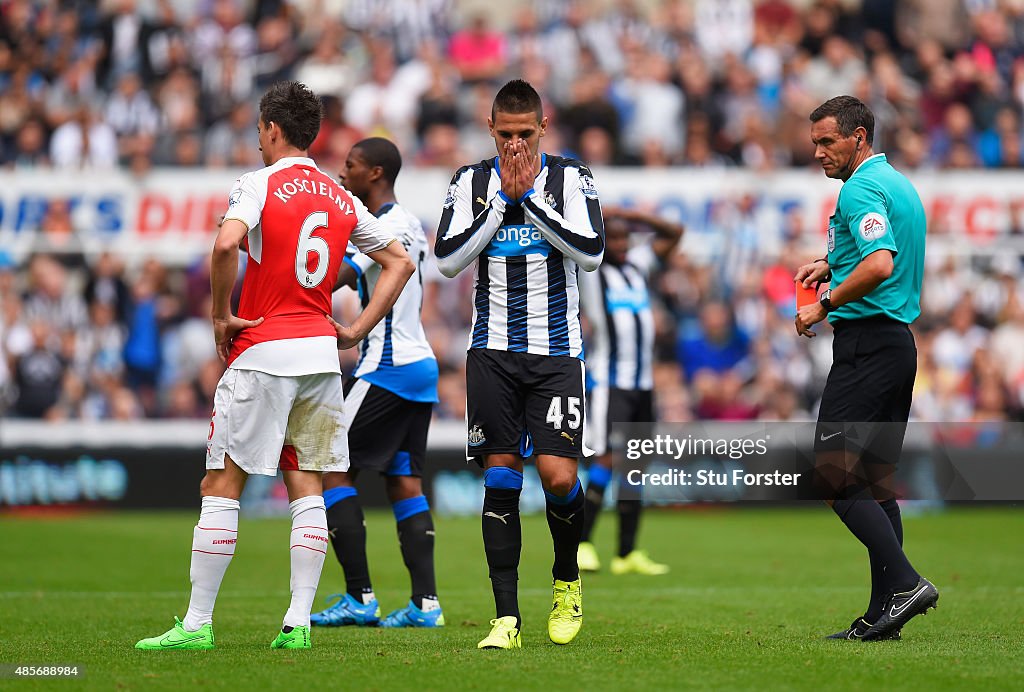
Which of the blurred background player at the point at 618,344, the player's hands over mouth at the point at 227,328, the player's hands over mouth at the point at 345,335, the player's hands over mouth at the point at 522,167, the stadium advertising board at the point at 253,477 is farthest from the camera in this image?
the stadium advertising board at the point at 253,477

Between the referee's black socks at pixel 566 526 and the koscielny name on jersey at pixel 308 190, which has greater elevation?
the koscielny name on jersey at pixel 308 190

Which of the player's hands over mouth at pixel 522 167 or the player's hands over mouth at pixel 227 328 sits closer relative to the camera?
the player's hands over mouth at pixel 227 328

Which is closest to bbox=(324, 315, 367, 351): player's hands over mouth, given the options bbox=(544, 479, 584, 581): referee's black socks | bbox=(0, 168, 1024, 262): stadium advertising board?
bbox=(544, 479, 584, 581): referee's black socks

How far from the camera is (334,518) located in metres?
8.17

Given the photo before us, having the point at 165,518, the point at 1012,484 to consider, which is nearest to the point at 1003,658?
the point at 1012,484

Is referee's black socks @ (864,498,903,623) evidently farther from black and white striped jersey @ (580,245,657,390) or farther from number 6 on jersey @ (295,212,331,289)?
black and white striped jersey @ (580,245,657,390)

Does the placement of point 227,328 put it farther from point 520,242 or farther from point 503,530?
point 503,530

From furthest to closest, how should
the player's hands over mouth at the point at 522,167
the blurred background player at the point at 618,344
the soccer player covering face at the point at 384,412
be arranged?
1. the blurred background player at the point at 618,344
2. the soccer player covering face at the point at 384,412
3. the player's hands over mouth at the point at 522,167

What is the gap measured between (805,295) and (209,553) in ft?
10.6

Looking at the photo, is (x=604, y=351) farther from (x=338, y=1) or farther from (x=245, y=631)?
(x=338, y=1)

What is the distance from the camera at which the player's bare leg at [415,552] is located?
7980 millimetres

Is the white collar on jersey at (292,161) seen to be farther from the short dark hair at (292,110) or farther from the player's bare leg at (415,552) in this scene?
the player's bare leg at (415,552)

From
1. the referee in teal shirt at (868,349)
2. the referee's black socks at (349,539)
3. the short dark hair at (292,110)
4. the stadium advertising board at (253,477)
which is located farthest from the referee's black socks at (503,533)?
the stadium advertising board at (253,477)

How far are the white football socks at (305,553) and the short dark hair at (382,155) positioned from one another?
2224 mm
